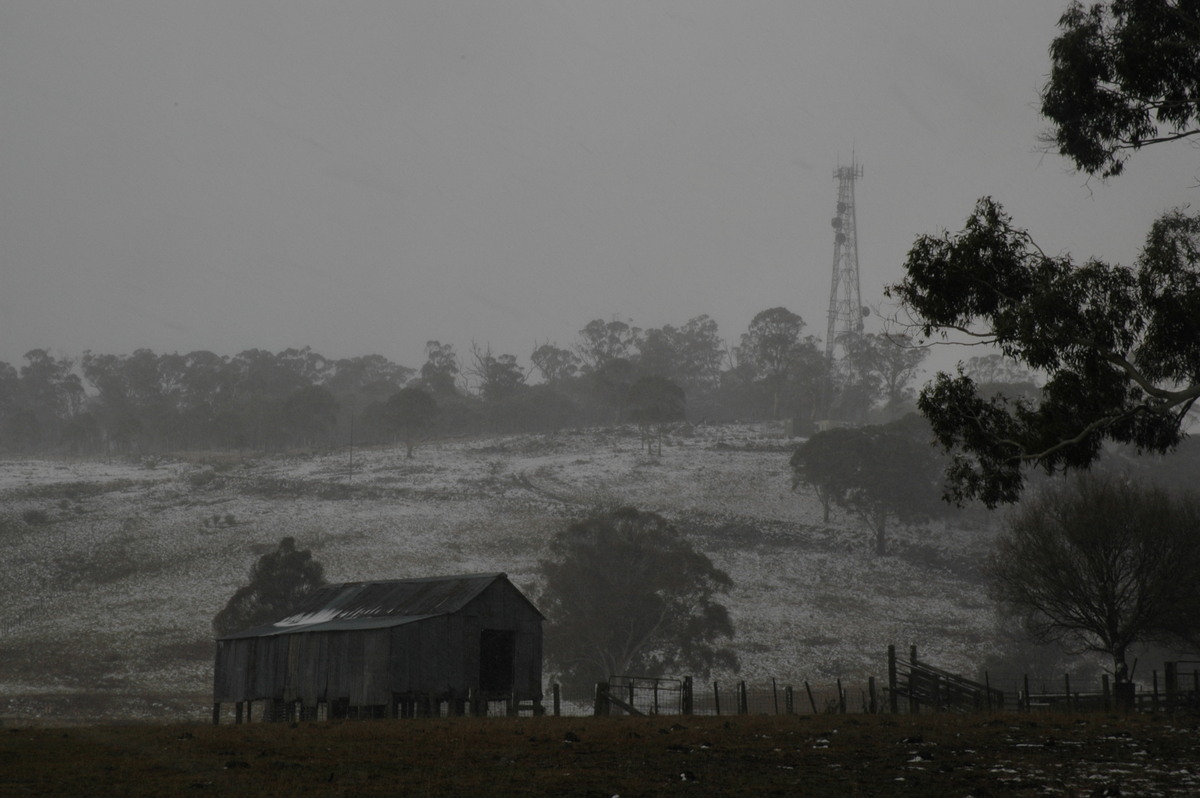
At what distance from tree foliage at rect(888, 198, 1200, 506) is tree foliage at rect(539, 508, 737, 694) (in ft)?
119

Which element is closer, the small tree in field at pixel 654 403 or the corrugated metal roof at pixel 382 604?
the corrugated metal roof at pixel 382 604

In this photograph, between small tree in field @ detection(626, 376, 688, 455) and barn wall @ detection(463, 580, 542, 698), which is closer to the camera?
barn wall @ detection(463, 580, 542, 698)

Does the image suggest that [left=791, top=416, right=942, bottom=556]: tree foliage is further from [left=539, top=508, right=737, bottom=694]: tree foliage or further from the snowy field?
[left=539, top=508, right=737, bottom=694]: tree foliage

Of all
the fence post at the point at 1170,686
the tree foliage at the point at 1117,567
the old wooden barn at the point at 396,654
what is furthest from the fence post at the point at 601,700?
the tree foliage at the point at 1117,567

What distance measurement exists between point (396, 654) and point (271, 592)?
2009 centimetres

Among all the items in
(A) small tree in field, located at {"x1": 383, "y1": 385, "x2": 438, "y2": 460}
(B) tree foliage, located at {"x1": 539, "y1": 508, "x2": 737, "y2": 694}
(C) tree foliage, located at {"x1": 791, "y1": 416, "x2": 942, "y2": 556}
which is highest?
(A) small tree in field, located at {"x1": 383, "y1": 385, "x2": 438, "y2": 460}

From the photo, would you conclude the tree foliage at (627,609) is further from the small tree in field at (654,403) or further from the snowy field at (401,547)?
the small tree in field at (654,403)

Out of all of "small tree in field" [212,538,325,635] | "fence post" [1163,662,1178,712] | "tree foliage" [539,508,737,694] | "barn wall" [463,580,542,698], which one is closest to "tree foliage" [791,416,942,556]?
"tree foliage" [539,508,737,694]

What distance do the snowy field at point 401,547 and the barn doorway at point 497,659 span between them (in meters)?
17.5

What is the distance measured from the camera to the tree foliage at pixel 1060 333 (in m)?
22.4

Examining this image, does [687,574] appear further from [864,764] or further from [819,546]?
[864,764]

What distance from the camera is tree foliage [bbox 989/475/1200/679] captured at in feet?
129

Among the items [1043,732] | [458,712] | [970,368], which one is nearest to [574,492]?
[458,712]

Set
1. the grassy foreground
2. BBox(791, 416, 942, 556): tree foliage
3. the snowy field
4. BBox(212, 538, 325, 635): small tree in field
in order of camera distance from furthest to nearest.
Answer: BBox(791, 416, 942, 556): tree foliage, the snowy field, BBox(212, 538, 325, 635): small tree in field, the grassy foreground
